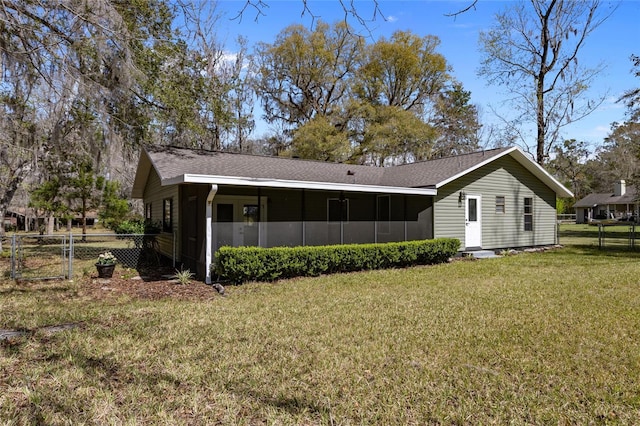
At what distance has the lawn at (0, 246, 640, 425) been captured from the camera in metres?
2.96

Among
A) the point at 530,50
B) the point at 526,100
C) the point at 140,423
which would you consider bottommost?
the point at 140,423

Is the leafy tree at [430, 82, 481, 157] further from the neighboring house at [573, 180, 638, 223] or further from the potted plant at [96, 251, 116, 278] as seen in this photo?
the neighboring house at [573, 180, 638, 223]

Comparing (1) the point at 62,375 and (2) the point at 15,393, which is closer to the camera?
(2) the point at 15,393

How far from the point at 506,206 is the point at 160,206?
12.3 meters

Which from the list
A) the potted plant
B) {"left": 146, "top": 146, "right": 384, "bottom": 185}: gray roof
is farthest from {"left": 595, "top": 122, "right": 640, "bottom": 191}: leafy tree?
the potted plant

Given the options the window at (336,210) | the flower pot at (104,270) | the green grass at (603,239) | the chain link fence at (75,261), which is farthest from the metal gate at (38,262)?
the green grass at (603,239)

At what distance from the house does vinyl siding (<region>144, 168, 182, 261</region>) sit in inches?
1.4

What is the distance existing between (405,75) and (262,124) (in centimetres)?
1036

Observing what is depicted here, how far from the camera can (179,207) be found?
10414mm

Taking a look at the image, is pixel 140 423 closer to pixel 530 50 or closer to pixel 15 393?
pixel 15 393

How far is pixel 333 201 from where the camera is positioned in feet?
39.3

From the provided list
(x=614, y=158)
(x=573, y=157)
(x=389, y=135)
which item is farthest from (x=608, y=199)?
(x=389, y=135)

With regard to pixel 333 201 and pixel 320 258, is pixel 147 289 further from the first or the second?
pixel 333 201

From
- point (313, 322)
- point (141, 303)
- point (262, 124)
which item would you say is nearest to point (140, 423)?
point (313, 322)
